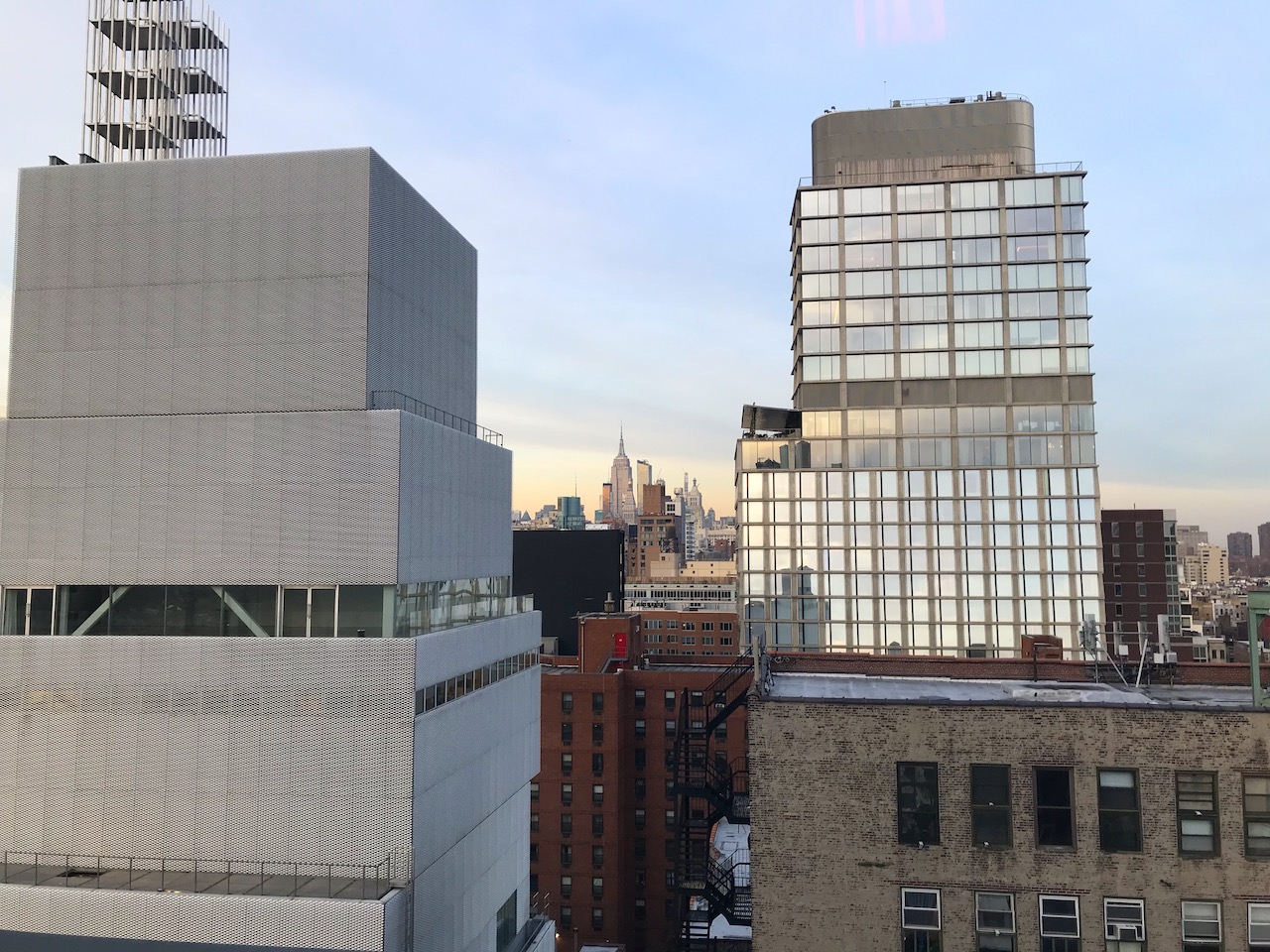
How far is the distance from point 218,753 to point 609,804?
53178 mm

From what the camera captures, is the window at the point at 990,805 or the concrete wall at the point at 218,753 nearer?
the window at the point at 990,805

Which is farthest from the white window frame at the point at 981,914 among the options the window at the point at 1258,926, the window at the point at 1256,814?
the window at the point at 1256,814

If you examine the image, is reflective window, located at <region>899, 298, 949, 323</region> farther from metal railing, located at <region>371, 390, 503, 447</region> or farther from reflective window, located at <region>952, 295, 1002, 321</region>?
metal railing, located at <region>371, 390, 503, 447</region>

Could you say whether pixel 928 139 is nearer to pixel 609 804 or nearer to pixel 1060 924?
pixel 609 804

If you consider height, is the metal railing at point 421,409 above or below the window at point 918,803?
above

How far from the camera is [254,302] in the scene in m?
25.2

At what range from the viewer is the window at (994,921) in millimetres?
19250

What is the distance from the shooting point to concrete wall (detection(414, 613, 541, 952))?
23781mm

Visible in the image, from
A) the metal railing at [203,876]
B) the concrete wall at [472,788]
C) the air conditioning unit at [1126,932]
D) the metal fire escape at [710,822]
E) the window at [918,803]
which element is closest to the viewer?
the air conditioning unit at [1126,932]

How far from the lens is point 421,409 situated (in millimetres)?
28578

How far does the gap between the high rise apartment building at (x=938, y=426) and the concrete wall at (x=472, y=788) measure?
39.3 m

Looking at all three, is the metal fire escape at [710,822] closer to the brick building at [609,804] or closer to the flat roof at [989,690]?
the flat roof at [989,690]

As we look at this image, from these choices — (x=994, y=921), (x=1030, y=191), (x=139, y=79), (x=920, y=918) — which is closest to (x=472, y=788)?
(x=920, y=918)

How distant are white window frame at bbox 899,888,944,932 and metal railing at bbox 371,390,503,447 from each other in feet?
62.0
